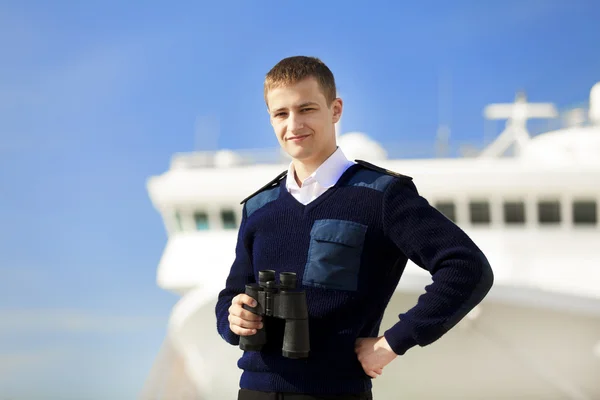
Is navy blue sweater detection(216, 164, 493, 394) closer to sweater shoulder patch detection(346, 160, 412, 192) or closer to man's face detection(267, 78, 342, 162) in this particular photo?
sweater shoulder patch detection(346, 160, 412, 192)

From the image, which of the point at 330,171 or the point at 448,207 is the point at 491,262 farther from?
the point at 330,171

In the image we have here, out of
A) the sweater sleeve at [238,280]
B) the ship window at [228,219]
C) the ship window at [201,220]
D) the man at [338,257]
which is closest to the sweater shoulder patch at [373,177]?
the man at [338,257]

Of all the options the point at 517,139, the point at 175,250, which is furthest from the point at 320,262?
the point at 517,139

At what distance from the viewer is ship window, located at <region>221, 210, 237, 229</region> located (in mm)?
12914

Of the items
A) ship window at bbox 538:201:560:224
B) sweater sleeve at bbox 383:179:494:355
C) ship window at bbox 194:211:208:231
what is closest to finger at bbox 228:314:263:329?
sweater sleeve at bbox 383:179:494:355

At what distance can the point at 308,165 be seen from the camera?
2898mm

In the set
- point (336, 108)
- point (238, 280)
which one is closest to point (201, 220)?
point (238, 280)

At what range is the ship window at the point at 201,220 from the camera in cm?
1313

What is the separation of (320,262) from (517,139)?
41.0 ft

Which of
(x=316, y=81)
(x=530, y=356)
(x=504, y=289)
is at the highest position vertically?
(x=316, y=81)

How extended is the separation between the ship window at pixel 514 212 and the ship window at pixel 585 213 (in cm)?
78

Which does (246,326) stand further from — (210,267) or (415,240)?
(210,267)

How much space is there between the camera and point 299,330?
2.57 meters

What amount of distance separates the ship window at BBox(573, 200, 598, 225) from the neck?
9.63 metres
